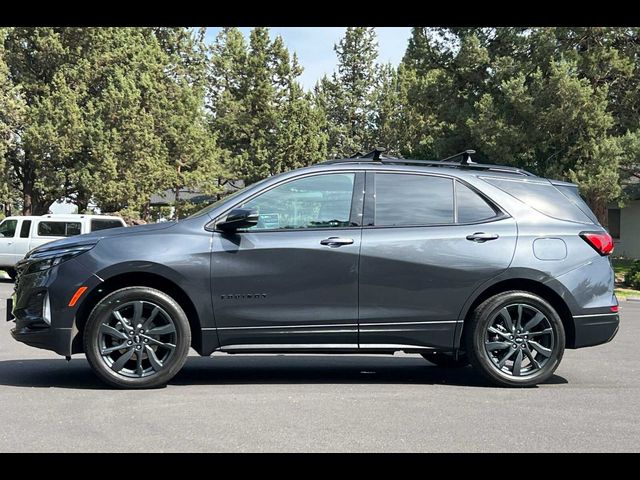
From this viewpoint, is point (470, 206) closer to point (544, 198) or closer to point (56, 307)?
point (544, 198)

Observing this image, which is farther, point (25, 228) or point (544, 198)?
point (25, 228)

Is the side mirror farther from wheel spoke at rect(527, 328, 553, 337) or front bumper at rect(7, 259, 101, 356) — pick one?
wheel spoke at rect(527, 328, 553, 337)

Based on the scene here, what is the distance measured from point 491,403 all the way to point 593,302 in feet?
4.76

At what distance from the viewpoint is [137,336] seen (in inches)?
251

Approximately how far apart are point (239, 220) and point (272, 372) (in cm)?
181

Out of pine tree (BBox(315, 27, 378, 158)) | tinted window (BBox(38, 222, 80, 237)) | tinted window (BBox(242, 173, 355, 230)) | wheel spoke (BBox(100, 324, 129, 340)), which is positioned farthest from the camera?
pine tree (BBox(315, 27, 378, 158))

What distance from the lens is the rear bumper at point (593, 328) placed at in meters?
6.82

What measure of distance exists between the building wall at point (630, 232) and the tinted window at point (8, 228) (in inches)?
1034

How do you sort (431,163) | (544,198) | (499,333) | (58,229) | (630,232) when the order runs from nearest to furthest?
1. (499,333)
2. (544,198)
3. (431,163)
4. (58,229)
5. (630,232)

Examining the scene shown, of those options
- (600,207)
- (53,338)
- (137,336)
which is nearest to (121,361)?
(137,336)

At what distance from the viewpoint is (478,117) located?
27469 mm

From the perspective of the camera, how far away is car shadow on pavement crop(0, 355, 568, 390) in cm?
695

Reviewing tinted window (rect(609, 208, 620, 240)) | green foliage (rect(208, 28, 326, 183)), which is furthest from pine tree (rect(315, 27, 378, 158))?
tinted window (rect(609, 208, 620, 240))

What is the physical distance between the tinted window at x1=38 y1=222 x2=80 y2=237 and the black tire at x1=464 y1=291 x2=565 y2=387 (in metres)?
17.1
